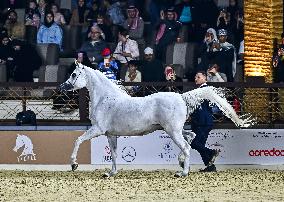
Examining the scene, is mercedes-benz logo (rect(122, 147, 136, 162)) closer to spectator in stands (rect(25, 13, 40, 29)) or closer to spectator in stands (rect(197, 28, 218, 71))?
spectator in stands (rect(197, 28, 218, 71))

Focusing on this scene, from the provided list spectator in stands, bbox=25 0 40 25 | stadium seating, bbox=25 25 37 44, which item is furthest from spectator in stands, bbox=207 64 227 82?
spectator in stands, bbox=25 0 40 25

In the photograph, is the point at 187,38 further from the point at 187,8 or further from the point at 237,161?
the point at 237,161

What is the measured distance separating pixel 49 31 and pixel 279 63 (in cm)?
600

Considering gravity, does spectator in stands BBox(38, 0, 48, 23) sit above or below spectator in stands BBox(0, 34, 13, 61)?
above

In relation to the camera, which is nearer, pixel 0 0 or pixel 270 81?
pixel 270 81

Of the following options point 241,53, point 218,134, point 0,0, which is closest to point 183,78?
point 241,53

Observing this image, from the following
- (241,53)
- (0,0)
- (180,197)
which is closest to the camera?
(180,197)

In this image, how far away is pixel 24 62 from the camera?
22.0m

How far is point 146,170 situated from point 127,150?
1.62ft

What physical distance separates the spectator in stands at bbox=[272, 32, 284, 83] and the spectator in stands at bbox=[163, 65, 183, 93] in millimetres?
1841

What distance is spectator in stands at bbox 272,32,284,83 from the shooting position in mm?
19297

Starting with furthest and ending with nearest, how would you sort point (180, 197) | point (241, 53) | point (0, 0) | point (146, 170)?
point (0, 0) → point (241, 53) → point (146, 170) → point (180, 197)

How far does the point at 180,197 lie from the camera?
539 inches

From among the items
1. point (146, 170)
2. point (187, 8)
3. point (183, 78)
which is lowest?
point (146, 170)
